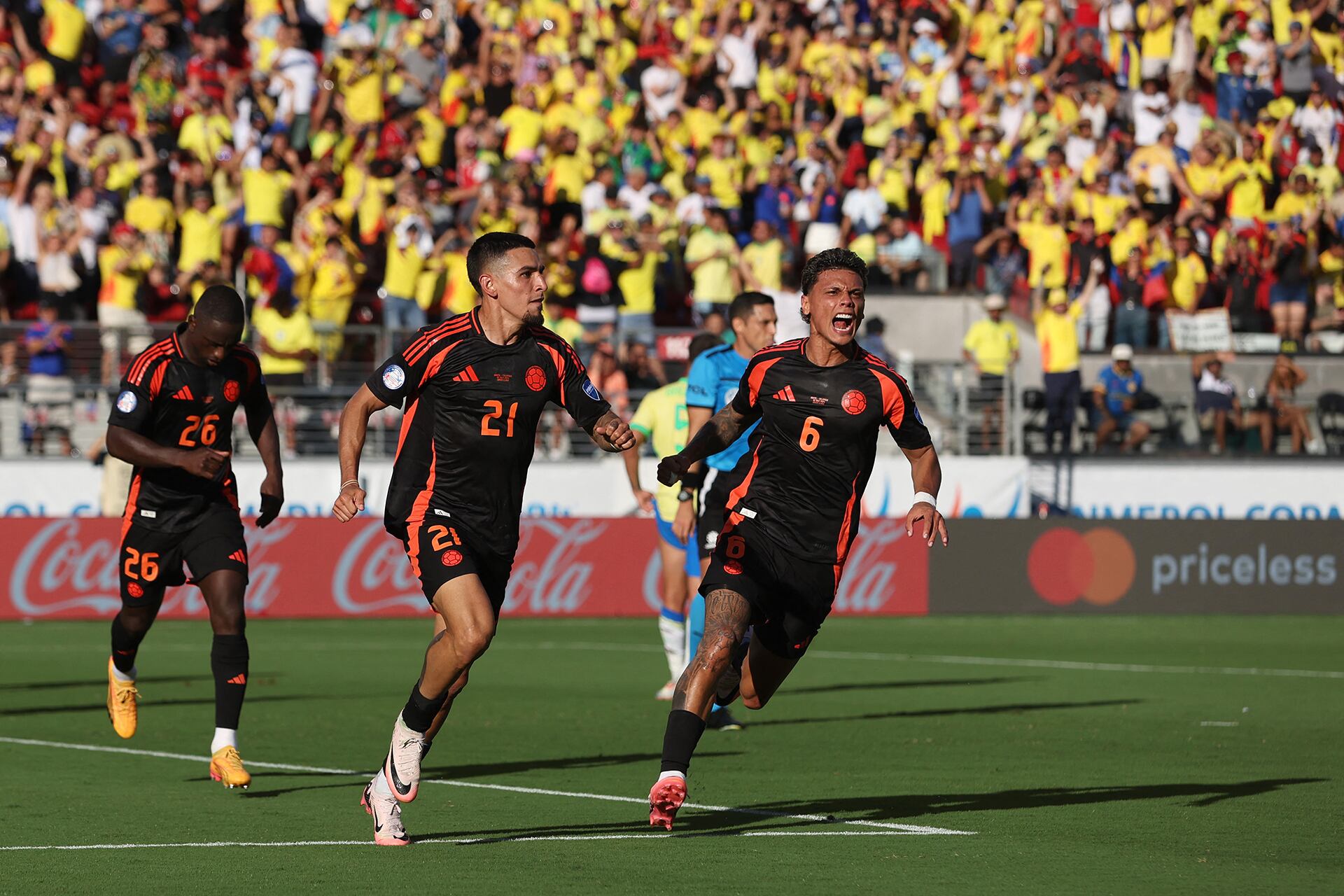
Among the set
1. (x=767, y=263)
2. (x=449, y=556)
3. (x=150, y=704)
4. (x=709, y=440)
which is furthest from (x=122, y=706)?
(x=767, y=263)

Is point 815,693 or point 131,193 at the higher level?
point 131,193

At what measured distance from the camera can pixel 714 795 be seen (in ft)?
31.1

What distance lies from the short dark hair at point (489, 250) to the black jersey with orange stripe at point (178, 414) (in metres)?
2.29

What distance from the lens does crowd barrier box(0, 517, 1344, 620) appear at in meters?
22.1

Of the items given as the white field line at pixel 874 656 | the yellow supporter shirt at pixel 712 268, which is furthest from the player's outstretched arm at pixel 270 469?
the yellow supporter shirt at pixel 712 268

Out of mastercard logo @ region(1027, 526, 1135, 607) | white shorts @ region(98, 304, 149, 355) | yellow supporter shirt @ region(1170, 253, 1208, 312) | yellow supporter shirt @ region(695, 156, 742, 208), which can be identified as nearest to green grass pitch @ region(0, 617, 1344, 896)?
white shorts @ region(98, 304, 149, 355)

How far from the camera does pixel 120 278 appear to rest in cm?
2327

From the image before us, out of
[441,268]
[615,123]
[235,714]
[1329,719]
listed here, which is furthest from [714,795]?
[615,123]

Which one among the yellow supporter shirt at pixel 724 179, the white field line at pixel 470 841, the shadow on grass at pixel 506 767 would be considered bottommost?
the shadow on grass at pixel 506 767

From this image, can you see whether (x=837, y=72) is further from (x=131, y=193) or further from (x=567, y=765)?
(x=567, y=765)

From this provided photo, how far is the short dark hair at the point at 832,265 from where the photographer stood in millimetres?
8492

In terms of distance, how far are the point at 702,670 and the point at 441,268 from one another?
17.0 meters

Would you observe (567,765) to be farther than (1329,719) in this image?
No

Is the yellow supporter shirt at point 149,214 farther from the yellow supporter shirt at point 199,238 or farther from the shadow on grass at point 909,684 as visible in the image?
the shadow on grass at point 909,684
